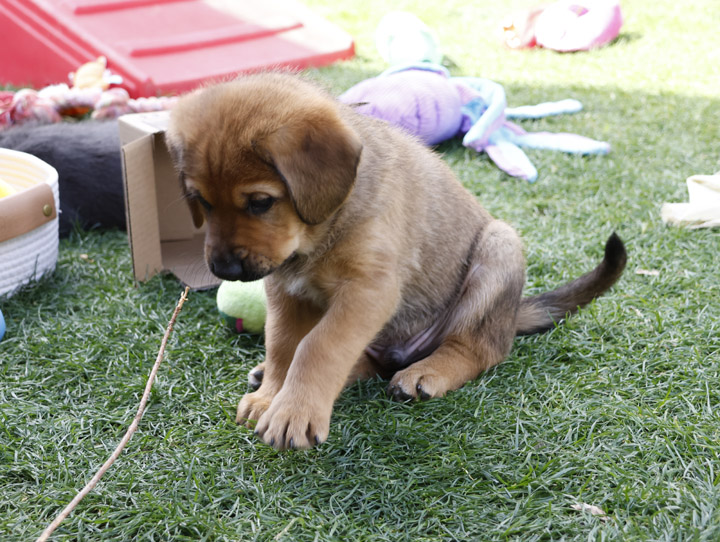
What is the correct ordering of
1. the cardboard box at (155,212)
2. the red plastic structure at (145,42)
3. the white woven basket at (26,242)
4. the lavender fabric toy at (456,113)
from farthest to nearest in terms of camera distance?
the red plastic structure at (145,42), the lavender fabric toy at (456,113), the cardboard box at (155,212), the white woven basket at (26,242)

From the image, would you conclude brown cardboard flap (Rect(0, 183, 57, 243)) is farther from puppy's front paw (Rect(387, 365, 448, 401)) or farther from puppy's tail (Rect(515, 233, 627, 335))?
puppy's tail (Rect(515, 233, 627, 335))

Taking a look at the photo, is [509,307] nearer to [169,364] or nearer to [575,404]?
[575,404]

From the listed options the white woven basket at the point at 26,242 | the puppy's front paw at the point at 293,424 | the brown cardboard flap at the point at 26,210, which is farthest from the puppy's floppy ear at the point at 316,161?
the white woven basket at the point at 26,242

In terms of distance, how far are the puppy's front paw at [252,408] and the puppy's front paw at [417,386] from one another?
51cm

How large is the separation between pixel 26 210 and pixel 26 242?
0.21 m

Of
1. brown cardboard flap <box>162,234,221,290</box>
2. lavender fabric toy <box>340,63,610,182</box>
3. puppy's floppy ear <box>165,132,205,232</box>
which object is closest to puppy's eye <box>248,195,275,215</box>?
puppy's floppy ear <box>165,132,205,232</box>

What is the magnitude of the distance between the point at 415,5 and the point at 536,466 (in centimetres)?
1036

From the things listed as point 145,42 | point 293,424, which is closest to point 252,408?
point 293,424

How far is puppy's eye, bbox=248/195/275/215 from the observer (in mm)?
2381

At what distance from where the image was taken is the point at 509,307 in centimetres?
321

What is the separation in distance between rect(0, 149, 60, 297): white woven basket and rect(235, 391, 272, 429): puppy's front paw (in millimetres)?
1671

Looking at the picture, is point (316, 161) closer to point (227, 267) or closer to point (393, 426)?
point (227, 267)

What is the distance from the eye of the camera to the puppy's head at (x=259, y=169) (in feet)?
7.67

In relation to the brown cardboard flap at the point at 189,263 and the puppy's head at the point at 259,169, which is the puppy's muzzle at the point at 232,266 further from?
the brown cardboard flap at the point at 189,263
